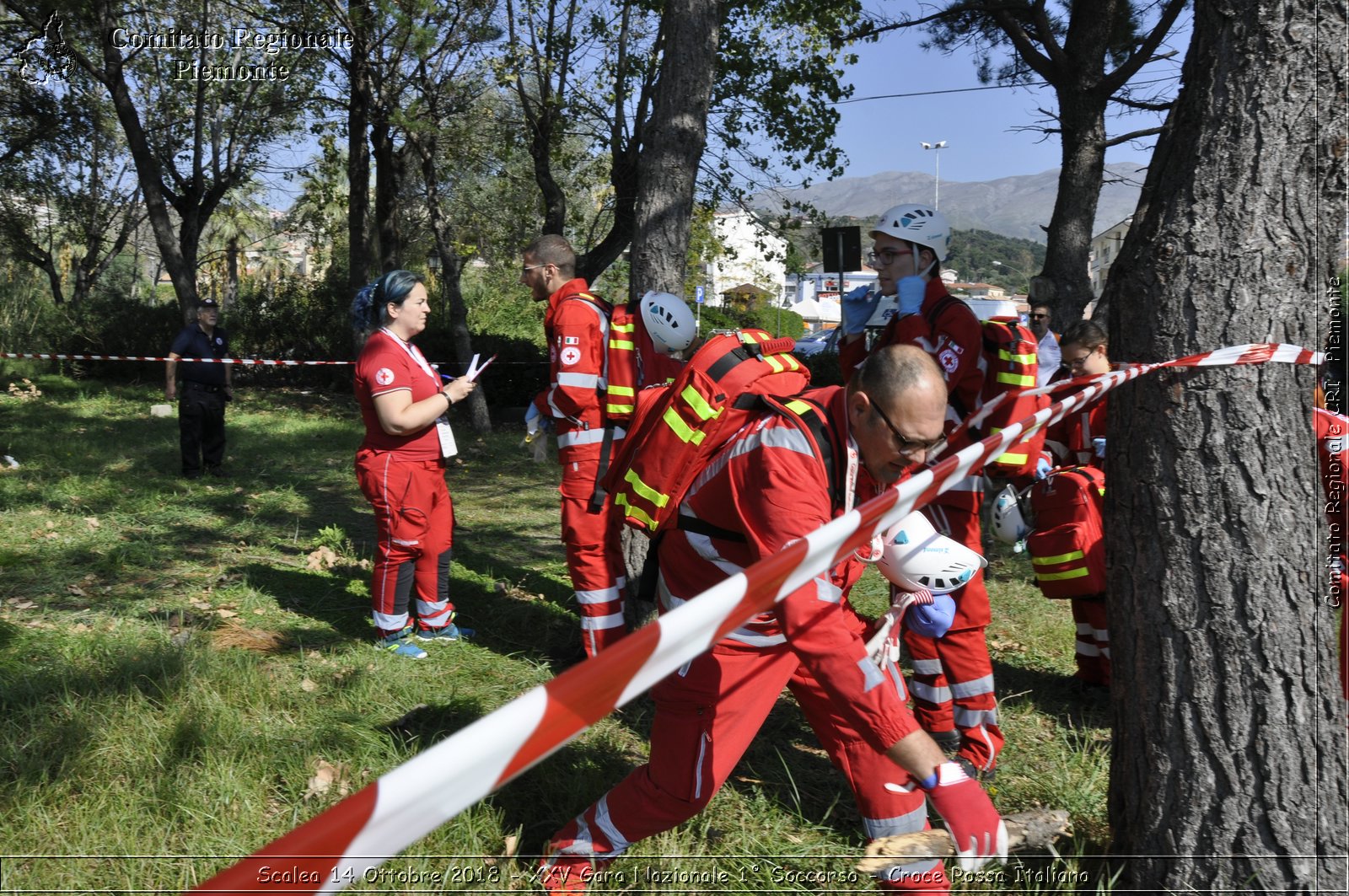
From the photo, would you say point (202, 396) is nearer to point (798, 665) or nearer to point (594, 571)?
point (594, 571)

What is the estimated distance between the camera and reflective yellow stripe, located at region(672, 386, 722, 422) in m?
2.95

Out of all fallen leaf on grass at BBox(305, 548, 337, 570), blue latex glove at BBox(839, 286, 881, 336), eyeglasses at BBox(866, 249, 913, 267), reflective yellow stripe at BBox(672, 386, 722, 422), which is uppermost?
eyeglasses at BBox(866, 249, 913, 267)

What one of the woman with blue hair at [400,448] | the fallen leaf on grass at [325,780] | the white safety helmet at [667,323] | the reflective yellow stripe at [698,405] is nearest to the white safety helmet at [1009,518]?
the white safety helmet at [667,323]

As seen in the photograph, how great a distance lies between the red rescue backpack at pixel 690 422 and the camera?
2.87 m

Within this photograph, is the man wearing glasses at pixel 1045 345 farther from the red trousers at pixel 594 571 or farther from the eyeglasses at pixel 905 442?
the eyeglasses at pixel 905 442

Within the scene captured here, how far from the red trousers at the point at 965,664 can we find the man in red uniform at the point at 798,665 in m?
0.73

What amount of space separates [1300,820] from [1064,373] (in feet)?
12.2

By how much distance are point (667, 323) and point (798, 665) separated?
2.21 m

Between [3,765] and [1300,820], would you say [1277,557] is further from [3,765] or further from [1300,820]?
[3,765]

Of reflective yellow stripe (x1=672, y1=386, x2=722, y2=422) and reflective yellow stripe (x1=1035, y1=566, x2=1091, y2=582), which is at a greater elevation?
reflective yellow stripe (x1=672, y1=386, x2=722, y2=422)

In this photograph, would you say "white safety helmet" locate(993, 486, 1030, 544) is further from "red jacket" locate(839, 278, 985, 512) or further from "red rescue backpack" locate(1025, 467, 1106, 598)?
"red jacket" locate(839, 278, 985, 512)

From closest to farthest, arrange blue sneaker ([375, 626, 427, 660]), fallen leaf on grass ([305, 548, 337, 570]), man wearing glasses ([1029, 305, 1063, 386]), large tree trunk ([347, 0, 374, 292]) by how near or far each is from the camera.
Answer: blue sneaker ([375, 626, 427, 660]) < fallen leaf on grass ([305, 548, 337, 570]) < man wearing glasses ([1029, 305, 1063, 386]) < large tree trunk ([347, 0, 374, 292])

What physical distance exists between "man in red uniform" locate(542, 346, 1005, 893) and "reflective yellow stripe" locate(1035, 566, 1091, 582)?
1.86 meters

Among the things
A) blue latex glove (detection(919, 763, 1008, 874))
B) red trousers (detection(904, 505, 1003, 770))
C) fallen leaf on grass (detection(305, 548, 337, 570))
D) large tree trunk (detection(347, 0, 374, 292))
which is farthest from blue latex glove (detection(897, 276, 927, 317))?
large tree trunk (detection(347, 0, 374, 292))
